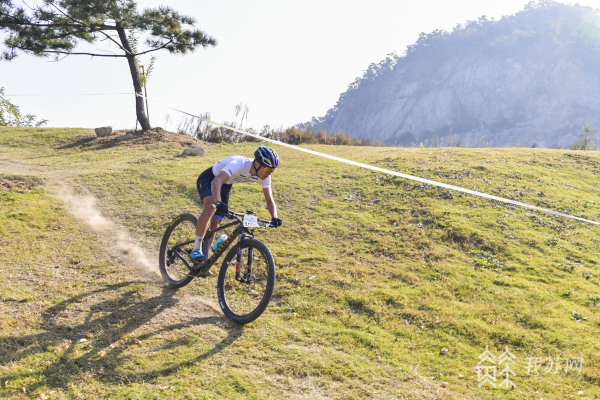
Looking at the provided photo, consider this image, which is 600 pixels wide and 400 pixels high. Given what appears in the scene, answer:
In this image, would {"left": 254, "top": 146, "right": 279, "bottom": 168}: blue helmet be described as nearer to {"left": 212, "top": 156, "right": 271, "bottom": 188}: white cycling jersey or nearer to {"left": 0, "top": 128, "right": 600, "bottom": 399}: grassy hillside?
{"left": 212, "top": 156, "right": 271, "bottom": 188}: white cycling jersey

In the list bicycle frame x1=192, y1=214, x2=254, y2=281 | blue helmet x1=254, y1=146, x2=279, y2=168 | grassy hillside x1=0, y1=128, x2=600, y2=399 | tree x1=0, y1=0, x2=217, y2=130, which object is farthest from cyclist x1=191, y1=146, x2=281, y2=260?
tree x1=0, y1=0, x2=217, y2=130

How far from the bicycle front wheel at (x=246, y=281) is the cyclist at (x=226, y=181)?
1.73 feet

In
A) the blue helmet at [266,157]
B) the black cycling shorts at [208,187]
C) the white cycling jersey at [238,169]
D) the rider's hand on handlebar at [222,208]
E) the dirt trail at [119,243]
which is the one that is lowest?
the dirt trail at [119,243]

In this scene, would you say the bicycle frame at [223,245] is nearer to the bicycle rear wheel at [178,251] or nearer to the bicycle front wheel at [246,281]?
the bicycle front wheel at [246,281]

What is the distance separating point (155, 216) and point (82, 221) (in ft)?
5.39

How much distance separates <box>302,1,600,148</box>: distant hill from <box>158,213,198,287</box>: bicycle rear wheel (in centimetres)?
13282

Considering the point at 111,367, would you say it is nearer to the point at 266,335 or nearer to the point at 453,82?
the point at 266,335

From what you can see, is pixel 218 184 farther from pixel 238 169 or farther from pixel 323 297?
pixel 323 297

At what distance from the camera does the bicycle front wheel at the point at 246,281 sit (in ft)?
20.1

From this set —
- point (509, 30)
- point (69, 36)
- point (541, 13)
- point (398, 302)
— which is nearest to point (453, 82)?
point (509, 30)

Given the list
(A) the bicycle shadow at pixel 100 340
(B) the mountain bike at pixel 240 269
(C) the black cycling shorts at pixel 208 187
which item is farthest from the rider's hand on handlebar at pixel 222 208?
(A) the bicycle shadow at pixel 100 340

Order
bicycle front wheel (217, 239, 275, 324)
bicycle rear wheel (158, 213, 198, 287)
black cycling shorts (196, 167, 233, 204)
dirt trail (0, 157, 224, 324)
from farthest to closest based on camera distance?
bicycle rear wheel (158, 213, 198, 287) → black cycling shorts (196, 167, 233, 204) → dirt trail (0, 157, 224, 324) → bicycle front wheel (217, 239, 275, 324)

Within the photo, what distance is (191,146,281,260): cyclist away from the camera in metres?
6.55

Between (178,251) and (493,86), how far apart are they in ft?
586
